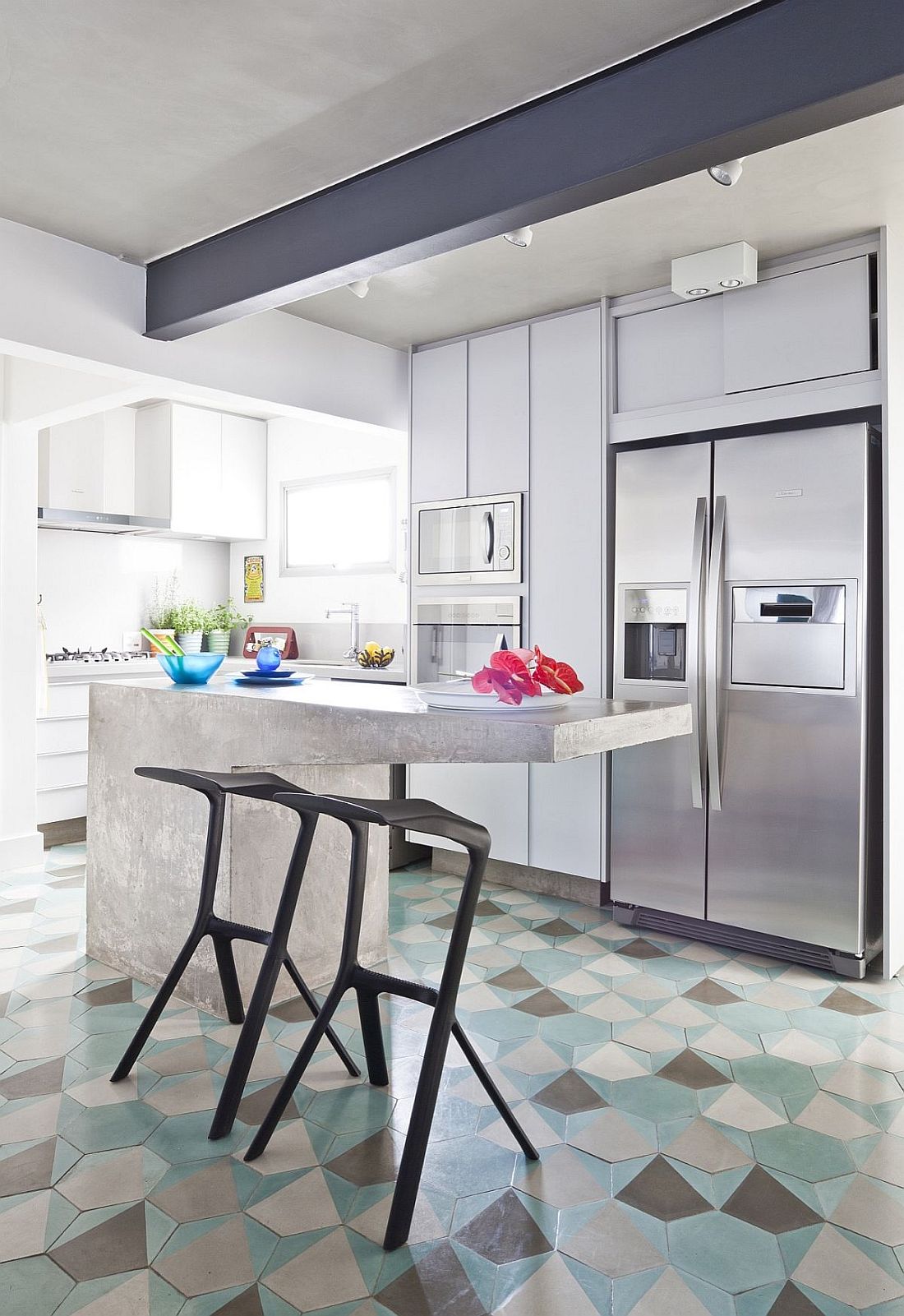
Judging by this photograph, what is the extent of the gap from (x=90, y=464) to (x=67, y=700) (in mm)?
1727

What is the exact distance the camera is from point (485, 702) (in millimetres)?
2166

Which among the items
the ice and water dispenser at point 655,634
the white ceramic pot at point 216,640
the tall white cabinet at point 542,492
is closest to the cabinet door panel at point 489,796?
the tall white cabinet at point 542,492

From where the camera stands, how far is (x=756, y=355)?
3.37 m

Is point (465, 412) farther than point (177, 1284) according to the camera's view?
Yes

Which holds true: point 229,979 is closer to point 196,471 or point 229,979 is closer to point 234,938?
point 234,938

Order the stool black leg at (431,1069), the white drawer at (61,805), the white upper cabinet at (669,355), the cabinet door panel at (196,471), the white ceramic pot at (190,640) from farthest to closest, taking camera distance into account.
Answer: the white ceramic pot at (190,640), the cabinet door panel at (196,471), the white drawer at (61,805), the white upper cabinet at (669,355), the stool black leg at (431,1069)

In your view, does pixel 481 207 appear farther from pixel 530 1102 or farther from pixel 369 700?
pixel 530 1102

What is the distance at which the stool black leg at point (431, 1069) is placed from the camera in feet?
5.88

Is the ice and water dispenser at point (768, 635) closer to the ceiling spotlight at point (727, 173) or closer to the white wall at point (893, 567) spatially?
the white wall at point (893, 567)

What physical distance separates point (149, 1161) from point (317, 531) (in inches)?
188

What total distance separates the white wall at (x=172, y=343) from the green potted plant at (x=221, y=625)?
8.80 feet

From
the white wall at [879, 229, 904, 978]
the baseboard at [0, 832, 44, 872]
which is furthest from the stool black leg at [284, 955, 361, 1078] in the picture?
the baseboard at [0, 832, 44, 872]

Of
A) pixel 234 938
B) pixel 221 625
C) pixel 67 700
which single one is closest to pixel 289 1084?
pixel 234 938

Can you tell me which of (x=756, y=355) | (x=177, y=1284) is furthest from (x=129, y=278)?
(x=177, y=1284)
